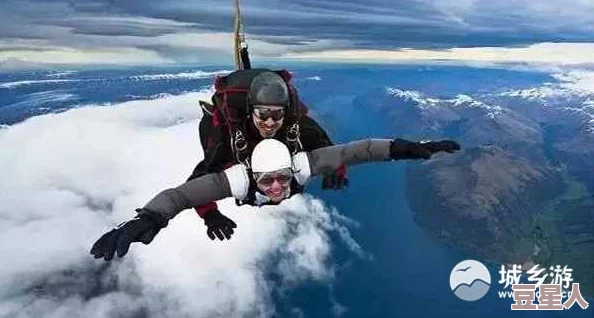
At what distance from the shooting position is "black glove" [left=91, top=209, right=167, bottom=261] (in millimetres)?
2834

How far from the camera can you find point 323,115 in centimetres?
3597

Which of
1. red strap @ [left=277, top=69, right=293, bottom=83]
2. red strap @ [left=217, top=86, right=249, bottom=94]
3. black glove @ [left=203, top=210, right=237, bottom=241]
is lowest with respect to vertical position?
black glove @ [left=203, top=210, right=237, bottom=241]

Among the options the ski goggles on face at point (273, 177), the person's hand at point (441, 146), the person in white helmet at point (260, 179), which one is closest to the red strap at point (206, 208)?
the person in white helmet at point (260, 179)

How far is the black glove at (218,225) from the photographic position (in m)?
3.62

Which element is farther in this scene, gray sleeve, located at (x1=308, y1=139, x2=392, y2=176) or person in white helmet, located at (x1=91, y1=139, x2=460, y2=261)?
gray sleeve, located at (x1=308, y1=139, x2=392, y2=176)

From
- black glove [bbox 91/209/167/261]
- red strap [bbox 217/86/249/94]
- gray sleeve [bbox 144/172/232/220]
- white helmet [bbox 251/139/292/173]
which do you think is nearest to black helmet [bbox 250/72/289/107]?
red strap [bbox 217/86/249/94]

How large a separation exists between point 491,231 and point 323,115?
22.9 meters

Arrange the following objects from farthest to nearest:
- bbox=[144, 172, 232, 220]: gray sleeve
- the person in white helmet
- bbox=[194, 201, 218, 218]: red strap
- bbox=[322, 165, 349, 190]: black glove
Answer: bbox=[322, 165, 349, 190]: black glove
bbox=[194, 201, 218, 218]: red strap
bbox=[144, 172, 232, 220]: gray sleeve
the person in white helmet

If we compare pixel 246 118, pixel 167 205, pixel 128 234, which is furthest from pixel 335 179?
pixel 128 234

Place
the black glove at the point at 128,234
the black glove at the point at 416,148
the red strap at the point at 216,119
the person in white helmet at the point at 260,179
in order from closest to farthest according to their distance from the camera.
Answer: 1. the black glove at the point at 128,234
2. the person in white helmet at the point at 260,179
3. the red strap at the point at 216,119
4. the black glove at the point at 416,148

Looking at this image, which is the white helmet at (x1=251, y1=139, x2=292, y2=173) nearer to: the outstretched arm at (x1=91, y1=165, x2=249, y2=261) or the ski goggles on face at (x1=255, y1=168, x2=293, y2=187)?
the ski goggles on face at (x1=255, y1=168, x2=293, y2=187)

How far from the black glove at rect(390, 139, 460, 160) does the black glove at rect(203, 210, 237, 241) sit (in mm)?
1035

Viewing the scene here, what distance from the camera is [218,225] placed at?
3.63 m

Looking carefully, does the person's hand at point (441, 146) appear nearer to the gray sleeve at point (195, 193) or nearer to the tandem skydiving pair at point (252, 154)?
the tandem skydiving pair at point (252, 154)
